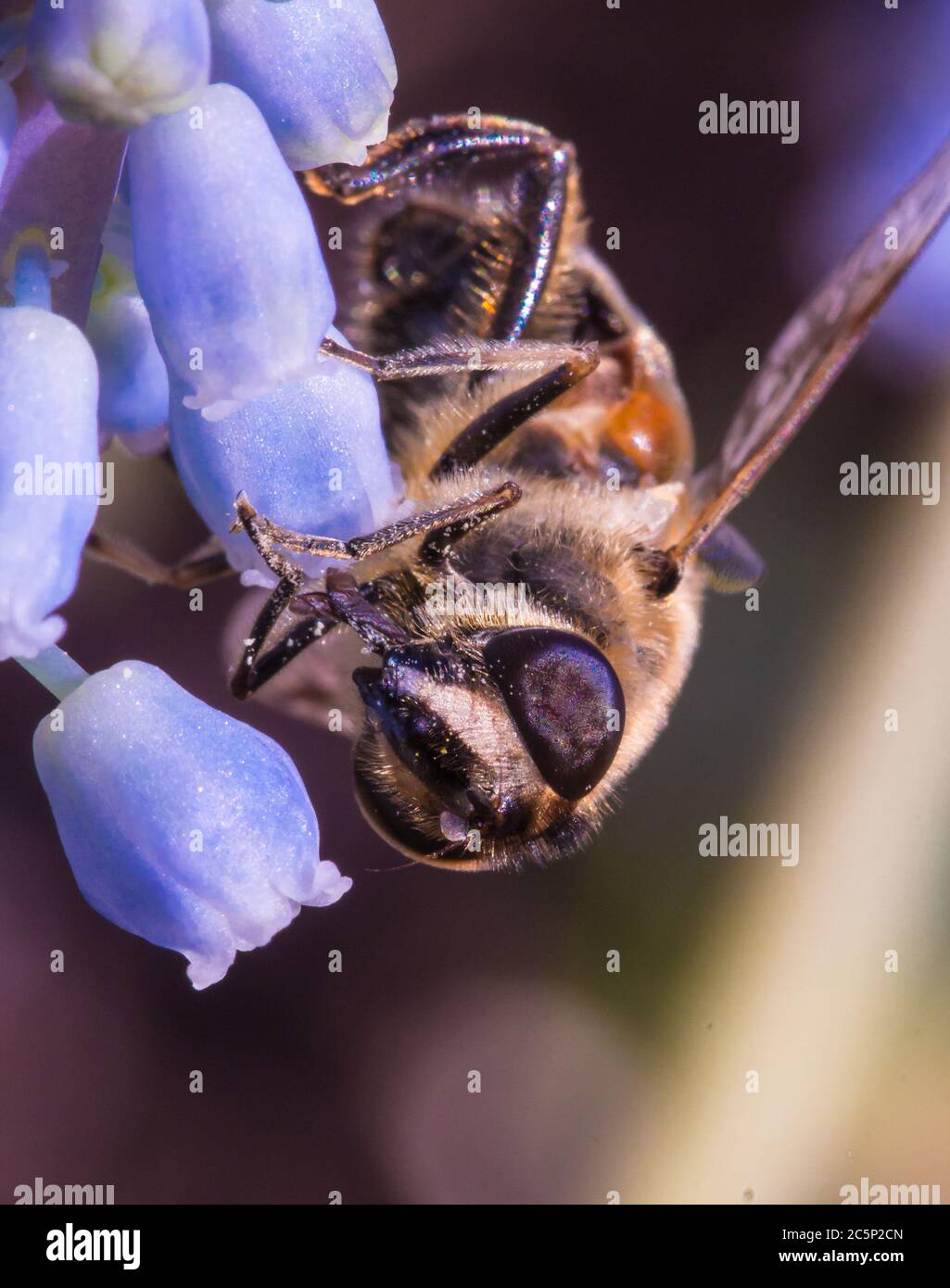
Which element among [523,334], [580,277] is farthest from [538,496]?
[580,277]

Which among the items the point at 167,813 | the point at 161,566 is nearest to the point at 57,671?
the point at 167,813

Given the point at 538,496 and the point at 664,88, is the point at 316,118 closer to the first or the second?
the point at 538,496

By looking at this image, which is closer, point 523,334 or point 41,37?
point 41,37

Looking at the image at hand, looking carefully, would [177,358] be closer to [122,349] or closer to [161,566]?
[122,349]

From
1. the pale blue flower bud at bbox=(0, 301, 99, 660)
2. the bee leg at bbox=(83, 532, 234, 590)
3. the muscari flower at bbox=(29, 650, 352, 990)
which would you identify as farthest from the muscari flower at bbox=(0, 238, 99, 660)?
the bee leg at bbox=(83, 532, 234, 590)

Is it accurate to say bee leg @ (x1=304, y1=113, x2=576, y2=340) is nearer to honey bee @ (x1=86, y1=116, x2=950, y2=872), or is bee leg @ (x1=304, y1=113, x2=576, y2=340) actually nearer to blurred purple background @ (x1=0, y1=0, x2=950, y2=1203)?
honey bee @ (x1=86, y1=116, x2=950, y2=872)
